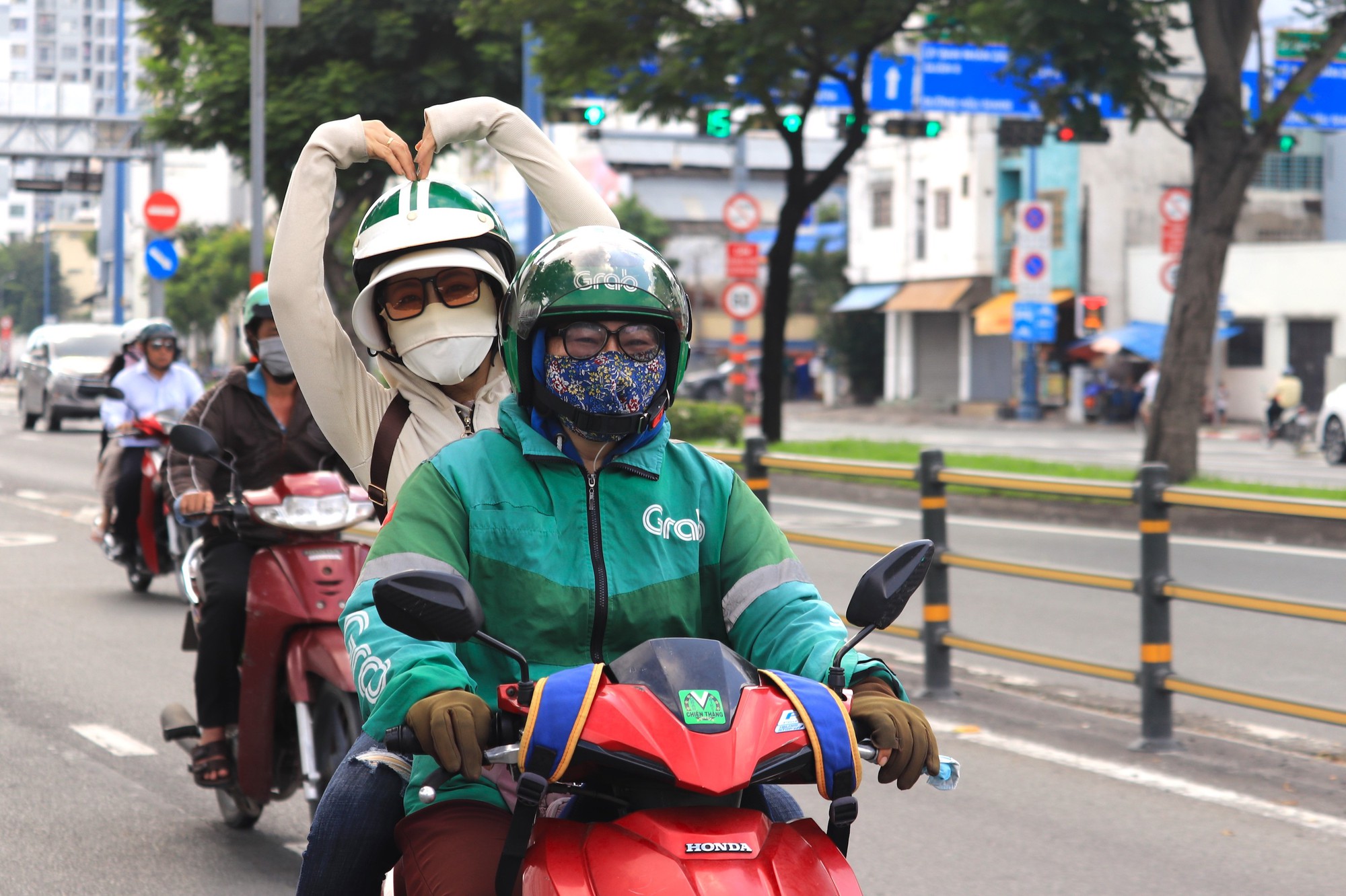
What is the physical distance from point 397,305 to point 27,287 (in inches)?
4975

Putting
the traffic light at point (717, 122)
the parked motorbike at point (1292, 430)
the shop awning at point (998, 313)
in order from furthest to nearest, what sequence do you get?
the shop awning at point (998, 313) → the parked motorbike at point (1292, 430) → the traffic light at point (717, 122)

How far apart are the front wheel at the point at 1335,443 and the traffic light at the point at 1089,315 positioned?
605 inches

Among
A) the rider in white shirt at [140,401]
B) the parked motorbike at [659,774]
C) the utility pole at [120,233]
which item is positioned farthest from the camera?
the utility pole at [120,233]

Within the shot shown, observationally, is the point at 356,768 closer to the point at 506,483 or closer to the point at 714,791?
the point at 506,483

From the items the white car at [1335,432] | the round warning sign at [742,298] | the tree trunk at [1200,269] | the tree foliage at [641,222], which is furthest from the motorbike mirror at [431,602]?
the tree foliage at [641,222]

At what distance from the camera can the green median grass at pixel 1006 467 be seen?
15.8 m

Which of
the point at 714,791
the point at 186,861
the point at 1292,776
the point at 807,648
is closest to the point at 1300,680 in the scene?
the point at 1292,776

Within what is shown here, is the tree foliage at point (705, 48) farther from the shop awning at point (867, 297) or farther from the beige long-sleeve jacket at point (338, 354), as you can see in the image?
the shop awning at point (867, 297)

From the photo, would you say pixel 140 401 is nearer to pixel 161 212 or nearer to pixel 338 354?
pixel 338 354

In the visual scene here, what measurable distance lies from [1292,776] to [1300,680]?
549 millimetres

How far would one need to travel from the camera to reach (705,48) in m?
19.8

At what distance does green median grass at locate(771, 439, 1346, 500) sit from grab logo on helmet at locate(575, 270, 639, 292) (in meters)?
12.2

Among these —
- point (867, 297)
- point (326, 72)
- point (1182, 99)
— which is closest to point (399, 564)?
point (1182, 99)

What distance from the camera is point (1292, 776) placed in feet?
20.6
